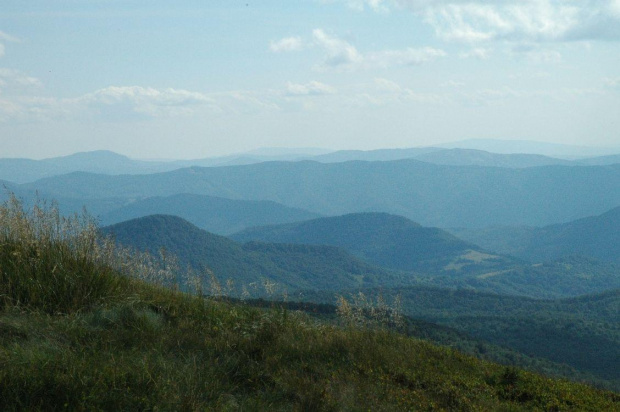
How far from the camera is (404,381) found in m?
4.92

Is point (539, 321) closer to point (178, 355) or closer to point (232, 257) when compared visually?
point (178, 355)

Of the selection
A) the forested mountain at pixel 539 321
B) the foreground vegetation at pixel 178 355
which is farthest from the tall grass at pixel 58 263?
the forested mountain at pixel 539 321

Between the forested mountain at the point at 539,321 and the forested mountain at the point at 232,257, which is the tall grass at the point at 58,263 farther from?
the forested mountain at the point at 232,257

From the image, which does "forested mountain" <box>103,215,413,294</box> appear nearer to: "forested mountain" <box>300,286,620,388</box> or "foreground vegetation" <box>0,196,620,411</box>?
"forested mountain" <box>300,286,620,388</box>

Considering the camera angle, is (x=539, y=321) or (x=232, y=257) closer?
(x=539, y=321)

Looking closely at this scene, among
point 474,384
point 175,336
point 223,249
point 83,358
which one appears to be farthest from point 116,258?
point 223,249

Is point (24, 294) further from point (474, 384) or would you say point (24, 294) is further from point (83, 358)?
point (474, 384)

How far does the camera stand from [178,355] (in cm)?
489

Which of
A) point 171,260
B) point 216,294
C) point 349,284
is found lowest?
point 349,284

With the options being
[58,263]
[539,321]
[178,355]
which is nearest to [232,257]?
[539,321]

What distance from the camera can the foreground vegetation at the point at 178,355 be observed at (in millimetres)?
3928

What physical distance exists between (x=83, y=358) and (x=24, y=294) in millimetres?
2085

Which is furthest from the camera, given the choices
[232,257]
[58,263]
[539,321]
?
[232,257]

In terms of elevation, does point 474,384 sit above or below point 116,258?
below
